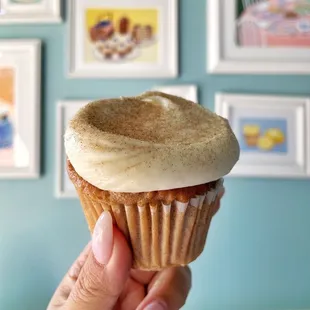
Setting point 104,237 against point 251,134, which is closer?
point 104,237

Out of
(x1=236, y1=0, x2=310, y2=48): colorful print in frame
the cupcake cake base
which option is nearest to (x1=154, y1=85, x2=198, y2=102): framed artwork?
(x1=236, y1=0, x2=310, y2=48): colorful print in frame

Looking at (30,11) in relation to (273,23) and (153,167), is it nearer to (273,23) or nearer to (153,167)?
(273,23)

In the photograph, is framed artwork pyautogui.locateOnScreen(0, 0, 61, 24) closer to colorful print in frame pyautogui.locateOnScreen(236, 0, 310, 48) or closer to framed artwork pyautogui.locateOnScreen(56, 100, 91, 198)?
framed artwork pyautogui.locateOnScreen(56, 100, 91, 198)

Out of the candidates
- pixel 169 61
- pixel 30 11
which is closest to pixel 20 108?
pixel 30 11

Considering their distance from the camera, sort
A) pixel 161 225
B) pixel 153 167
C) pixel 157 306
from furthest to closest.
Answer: pixel 157 306 < pixel 161 225 < pixel 153 167

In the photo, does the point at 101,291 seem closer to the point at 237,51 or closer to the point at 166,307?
the point at 166,307

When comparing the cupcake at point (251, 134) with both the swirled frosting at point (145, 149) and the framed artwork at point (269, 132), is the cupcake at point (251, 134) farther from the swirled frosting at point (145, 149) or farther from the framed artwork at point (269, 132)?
the swirled frosting at point (145, 149)

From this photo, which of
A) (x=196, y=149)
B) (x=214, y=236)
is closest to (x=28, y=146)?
(x=214, y=236)
